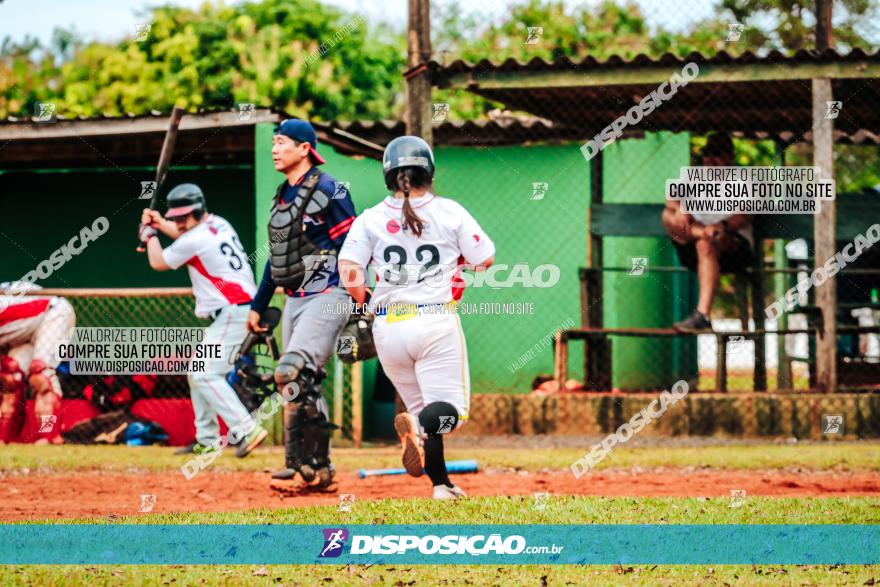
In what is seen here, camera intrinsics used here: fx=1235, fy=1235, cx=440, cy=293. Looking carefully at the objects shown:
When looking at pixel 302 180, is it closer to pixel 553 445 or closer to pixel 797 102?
pixel 553 445

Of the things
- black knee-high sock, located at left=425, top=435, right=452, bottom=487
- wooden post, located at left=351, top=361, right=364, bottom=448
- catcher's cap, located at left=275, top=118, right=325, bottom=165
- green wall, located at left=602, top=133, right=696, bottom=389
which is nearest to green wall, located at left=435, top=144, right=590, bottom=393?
green wall, located at left=602, top=133, right=696, bottom=389

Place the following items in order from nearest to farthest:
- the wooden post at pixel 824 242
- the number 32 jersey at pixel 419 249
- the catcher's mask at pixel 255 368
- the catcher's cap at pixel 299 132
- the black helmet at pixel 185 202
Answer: the number 32 jersey at pixel 419 249, the catcher's cap at pixel 299 132, the catcher's mask at pixel 255 368, the black helmet at pixel 185 202, the wooden post at pixel 824 242

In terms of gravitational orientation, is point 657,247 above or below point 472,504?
above

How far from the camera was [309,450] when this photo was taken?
7.77 m

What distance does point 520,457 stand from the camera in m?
9.87

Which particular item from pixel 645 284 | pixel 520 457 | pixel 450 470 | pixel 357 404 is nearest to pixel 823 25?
pixel 645 284

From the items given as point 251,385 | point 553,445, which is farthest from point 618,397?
point 251,385

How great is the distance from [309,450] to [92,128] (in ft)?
17.4

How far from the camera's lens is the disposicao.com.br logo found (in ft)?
17.1

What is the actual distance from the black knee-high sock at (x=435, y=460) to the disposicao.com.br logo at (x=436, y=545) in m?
1.69

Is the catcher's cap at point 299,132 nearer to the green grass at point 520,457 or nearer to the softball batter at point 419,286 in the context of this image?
the softball batter at point 419,286

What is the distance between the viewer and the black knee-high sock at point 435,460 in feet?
23.1

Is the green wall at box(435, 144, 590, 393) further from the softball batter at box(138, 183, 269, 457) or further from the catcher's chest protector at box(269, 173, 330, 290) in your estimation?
the catcher's chest protector at box(269, 173, 330, 290)

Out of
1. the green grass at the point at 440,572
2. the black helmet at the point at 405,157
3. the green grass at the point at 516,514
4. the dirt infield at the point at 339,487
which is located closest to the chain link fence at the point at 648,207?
the green grass at the point at 516,514
